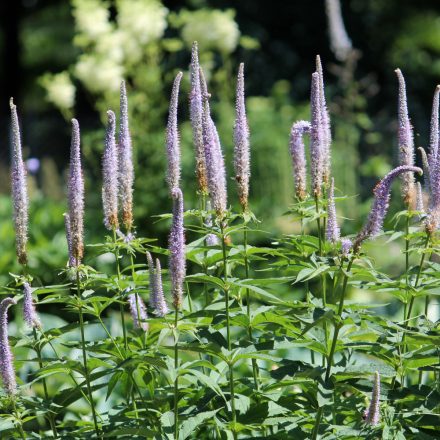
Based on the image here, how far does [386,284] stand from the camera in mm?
3502

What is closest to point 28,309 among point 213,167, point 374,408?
point 213,167

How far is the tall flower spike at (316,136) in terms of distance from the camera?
3.56 metres

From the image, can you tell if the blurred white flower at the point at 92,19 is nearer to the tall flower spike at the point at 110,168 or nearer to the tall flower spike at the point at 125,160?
the tall flower spike at the point at 125,160

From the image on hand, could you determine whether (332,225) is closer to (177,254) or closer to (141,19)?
(177,254)

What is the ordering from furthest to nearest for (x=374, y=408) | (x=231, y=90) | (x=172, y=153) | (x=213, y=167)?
(x=231, y=90) → (x=172, y=153) → (x=213, y=167) → (x=374, y=408)

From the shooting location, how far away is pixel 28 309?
3.53 meters

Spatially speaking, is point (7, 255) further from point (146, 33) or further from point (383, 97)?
point (383, 97)

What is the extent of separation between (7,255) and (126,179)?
20.6ft

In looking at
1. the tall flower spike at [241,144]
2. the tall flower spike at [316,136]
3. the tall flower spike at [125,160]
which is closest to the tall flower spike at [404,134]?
the tall flower spike at [316,136]

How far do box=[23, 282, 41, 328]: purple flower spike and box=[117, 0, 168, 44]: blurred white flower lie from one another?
7.84 m

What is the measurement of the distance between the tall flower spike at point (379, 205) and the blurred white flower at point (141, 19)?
8356mm

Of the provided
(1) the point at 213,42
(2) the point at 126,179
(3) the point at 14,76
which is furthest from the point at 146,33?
(3) the point at 14,76

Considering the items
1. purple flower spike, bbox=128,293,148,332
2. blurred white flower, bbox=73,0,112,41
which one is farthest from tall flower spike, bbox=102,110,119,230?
blurred white flower, bbox=73,0,112,41

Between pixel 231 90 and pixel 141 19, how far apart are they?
2098 millimetres
